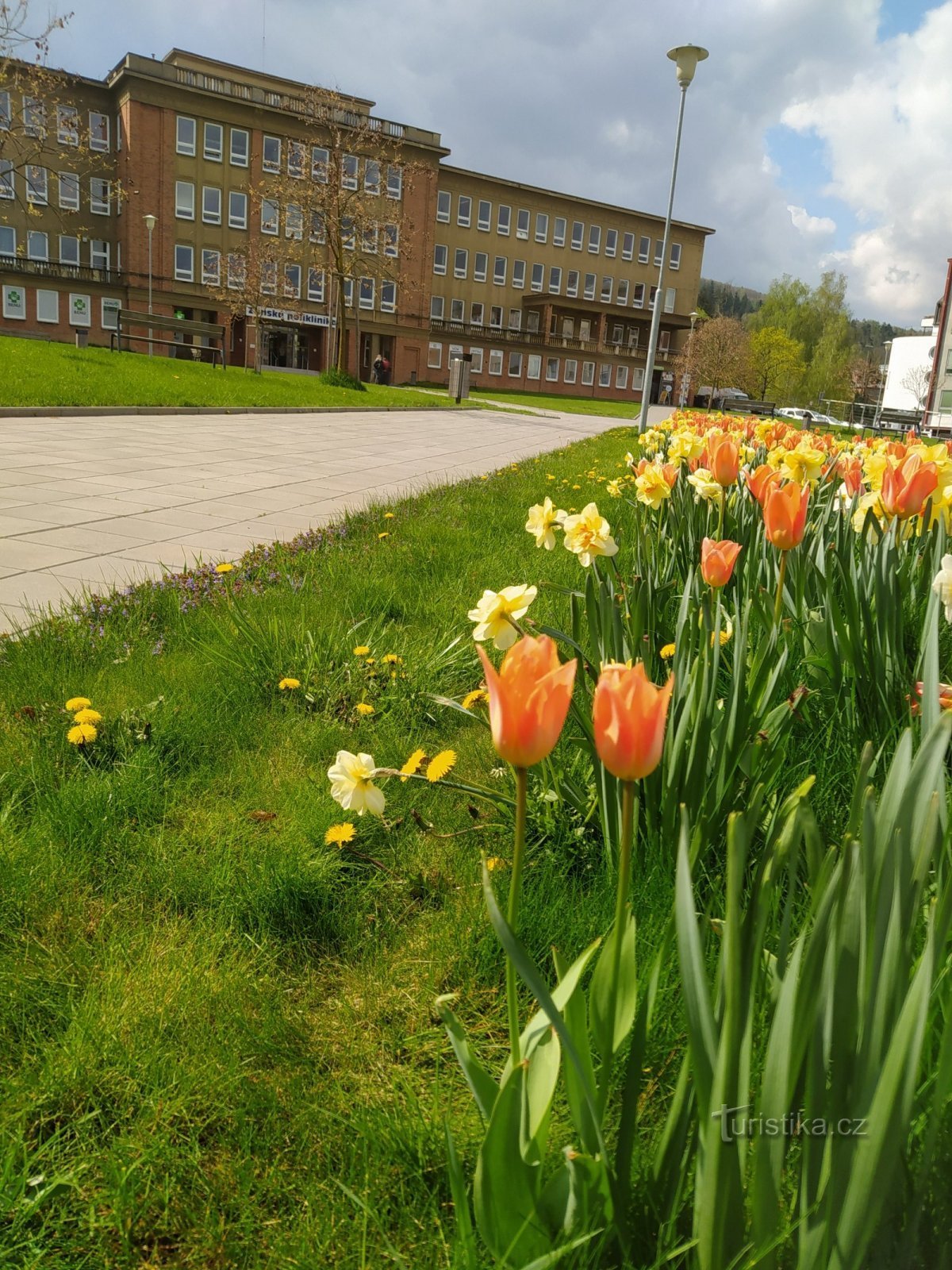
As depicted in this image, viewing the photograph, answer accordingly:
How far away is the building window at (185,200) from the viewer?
42656 millimetres

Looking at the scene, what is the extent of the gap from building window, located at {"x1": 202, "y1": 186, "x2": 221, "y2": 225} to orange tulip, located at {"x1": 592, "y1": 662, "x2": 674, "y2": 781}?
4924cm

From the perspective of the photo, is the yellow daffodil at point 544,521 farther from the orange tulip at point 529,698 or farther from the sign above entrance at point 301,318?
the sign above entrance at point 301,318

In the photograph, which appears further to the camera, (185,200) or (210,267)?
(185,200)

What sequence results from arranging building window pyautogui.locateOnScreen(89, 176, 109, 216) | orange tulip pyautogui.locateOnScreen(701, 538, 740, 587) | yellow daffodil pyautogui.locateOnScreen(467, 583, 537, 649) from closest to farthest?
yellow daffodil pyautogui.locateOnScreen(467, 583, 537, 649) < orange tulip pyautogui.locateOnScreen(701, 538, 740, 587) < building window pyautogui.locateOnScreen(89, 176, 109, 216)

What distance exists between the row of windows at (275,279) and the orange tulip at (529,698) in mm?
35620

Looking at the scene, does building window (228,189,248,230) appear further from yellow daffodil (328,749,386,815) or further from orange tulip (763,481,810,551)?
yellow daffodil (328,749,386,815)

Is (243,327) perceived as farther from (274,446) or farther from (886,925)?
(886,925)

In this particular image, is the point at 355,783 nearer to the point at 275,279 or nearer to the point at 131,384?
the point at 131,384

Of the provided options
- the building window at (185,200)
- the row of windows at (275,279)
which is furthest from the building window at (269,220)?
the building window at (185,200)

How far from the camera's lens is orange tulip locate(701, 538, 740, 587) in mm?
1653

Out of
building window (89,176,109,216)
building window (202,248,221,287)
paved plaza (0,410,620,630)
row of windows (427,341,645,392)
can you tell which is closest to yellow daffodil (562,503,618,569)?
paved plaza (0,410,620,630)

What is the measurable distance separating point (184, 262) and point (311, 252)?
20.3ft

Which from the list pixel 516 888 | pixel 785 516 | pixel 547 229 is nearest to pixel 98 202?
pixel 547 229

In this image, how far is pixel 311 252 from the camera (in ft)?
147
